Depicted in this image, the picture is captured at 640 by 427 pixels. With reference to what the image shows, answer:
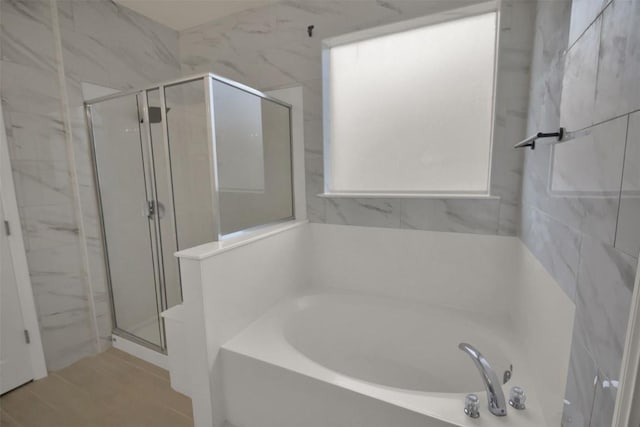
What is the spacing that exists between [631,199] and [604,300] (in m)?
0.21

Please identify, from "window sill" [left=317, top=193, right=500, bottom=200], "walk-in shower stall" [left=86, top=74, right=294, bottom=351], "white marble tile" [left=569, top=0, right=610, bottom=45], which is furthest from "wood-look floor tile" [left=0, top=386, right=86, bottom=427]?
"white marble tile" [left=569, top=0, right=610, bottom=45]

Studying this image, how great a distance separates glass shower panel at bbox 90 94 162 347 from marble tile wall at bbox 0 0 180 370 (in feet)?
0.27

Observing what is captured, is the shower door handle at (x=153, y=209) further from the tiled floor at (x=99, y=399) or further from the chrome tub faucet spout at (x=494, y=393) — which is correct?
the chrome tub faucet spout at (x=494, y=393)

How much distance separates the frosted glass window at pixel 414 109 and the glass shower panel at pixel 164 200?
1108mm

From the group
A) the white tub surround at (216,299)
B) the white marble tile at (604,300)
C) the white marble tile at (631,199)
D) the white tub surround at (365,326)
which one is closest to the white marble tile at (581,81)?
the white marble tile at (631,199)

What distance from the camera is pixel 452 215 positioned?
5.77ft

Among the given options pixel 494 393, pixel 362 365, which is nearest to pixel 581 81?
pixel 494 393

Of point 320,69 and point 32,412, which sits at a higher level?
point 320,69

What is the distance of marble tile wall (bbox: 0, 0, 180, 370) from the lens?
67.1 inches

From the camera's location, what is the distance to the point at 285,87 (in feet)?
6.95

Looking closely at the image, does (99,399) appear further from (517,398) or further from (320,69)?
(320,69)

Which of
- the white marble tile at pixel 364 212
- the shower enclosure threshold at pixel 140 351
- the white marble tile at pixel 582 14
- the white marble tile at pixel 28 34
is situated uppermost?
the white marble tile at pixel 28 34

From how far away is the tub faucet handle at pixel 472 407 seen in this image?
99 cm

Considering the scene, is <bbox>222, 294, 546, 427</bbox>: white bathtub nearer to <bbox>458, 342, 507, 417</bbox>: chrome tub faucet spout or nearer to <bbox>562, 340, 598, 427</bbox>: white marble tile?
<bbox>458, 342, 507, 417</bbox>: chrome tub faucet spout
